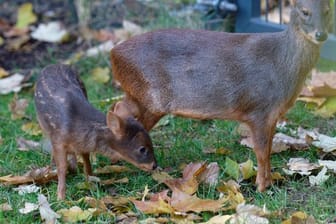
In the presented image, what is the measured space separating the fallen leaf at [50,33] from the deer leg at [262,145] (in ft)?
11.9

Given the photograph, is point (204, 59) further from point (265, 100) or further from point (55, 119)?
point (55, 119)

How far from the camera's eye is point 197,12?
712cm

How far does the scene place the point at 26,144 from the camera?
5.22 m

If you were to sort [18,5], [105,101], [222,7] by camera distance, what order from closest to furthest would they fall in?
[105,101]
[222,7]
[18,5]

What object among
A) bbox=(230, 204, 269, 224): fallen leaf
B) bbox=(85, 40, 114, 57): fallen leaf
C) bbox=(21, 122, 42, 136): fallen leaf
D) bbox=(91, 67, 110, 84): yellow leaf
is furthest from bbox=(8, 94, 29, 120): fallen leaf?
bbox=(230, 204, 269, 224): fallen leaf

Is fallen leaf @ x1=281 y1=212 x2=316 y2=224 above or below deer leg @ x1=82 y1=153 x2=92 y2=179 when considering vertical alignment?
above

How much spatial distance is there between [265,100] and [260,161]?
338 mm

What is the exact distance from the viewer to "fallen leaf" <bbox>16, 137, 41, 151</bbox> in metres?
5.17

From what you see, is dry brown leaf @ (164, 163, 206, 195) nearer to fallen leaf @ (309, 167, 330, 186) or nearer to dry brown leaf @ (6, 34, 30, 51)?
fallen leaf @ (309, 167, 330, 186)

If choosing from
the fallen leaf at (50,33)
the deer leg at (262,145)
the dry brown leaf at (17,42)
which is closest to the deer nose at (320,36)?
the deer leg at (262,145)

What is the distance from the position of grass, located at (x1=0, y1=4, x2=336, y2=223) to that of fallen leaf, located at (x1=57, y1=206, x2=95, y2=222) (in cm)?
5

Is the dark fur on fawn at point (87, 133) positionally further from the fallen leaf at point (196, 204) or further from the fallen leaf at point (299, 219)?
the fallen leaf at point (299, 219)

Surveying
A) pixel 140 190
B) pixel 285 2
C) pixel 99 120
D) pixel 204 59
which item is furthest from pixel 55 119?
pixel 285 2

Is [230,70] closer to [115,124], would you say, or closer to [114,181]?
[115,124]
